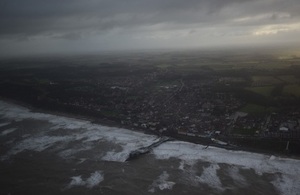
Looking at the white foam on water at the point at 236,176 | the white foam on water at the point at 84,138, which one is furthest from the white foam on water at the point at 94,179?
the white foam on water at the point at 236,176

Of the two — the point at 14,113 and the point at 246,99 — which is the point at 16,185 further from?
the point at 246,99

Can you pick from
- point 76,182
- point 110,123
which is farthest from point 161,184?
point 110,123

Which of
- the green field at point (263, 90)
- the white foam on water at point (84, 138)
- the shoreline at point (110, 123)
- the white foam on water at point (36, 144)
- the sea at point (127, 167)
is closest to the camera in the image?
the sea at point (127, 167)

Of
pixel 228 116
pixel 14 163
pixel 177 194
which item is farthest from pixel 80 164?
pixel 228 116

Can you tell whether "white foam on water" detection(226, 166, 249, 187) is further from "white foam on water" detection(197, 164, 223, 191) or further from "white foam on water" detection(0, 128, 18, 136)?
"white foam on water" detection(0, 128, 18, 136)

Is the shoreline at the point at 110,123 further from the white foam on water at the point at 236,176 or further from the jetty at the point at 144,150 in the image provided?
the white foam on water at the point at 236,176

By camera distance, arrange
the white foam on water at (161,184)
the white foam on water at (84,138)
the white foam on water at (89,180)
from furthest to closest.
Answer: the white foam on water at (84,138)
the white foam on water at (89,180)
the white foam on water at (161,184)

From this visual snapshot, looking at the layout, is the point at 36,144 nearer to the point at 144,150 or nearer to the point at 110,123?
the point at 110,123
